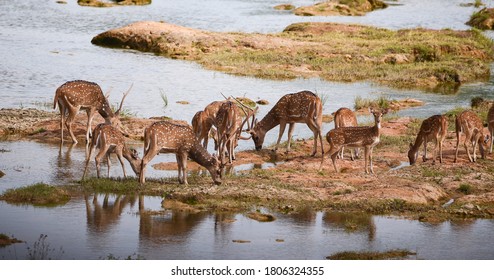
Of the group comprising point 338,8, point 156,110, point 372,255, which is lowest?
point 338,8

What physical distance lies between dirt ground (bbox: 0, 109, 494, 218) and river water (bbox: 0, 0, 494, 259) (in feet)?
2.99

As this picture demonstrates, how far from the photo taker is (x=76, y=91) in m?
24.2

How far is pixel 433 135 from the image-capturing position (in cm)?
2302

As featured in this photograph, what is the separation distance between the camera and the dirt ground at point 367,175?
62.6 feet

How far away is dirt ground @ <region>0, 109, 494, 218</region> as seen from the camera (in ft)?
62.6

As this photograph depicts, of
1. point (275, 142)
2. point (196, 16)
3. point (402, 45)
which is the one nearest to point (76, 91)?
point (275, 142)

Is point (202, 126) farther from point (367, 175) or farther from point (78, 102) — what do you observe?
point (367, 175)

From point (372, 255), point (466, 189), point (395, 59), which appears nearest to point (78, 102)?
point (466, 189)

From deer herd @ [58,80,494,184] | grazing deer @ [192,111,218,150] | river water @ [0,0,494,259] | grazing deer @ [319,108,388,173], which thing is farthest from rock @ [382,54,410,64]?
grazing deer @ [319,108,388,173]

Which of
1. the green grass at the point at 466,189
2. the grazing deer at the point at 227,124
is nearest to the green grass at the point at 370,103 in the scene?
the grazing deer at the point at 227,124

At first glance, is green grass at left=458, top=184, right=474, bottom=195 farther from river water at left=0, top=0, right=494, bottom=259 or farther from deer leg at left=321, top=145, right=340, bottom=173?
deer leg at left=321, top=145, right=340, bottom=173

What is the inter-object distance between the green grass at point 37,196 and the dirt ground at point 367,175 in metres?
2.92

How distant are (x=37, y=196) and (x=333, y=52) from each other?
25.7 meters

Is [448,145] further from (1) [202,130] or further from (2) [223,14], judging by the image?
(2) [223,14]
